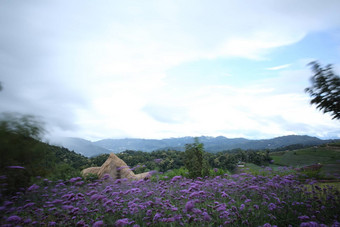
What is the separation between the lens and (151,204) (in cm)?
408

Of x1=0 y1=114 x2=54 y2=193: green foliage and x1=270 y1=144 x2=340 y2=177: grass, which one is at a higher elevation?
x1=0 y1=114 x2=54 y2=193: green foliage

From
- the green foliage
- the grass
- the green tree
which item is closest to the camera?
the green foliage

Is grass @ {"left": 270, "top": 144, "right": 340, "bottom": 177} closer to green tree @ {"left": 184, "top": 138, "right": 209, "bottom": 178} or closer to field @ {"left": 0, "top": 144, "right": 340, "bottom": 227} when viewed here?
field @ {"left": 0, "top": 144, "right": 340, "bottom": 227}

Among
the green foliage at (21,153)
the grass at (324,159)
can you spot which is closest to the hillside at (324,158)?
the grass at (324,159)

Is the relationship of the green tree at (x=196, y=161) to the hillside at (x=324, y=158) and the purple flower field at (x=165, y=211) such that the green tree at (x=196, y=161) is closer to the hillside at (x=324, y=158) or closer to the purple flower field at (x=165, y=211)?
the purple flower field at (x=165, y=211)

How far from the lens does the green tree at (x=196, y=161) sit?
1097cm

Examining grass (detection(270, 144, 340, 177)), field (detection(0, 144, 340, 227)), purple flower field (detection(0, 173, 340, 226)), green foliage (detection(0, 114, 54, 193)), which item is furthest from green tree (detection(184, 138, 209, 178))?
green foliage (detection(0, 114, 54, 193))

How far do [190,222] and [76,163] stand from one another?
1597cm

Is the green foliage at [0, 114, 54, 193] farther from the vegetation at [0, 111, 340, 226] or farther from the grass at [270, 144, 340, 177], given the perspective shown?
the grass at [270, 144, 340, 177]

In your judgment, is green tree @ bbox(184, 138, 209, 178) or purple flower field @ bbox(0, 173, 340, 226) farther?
green tree @ bbox(184, 138, 209, 178)

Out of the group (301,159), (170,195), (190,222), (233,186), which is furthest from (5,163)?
(301,159)

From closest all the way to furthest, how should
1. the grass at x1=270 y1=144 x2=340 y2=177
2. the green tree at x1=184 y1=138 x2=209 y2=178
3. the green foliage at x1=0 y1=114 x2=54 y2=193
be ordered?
the green foliage at x1=0 y1=114 x2=54 y2=193 < the grass at x1=270 y1=144 x2=340 y2=177 < the green tree at x1=184 y1=138 x2=209 y2=178

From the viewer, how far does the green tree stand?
36.0 ft

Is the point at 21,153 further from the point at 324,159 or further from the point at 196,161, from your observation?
the point at 324,159
